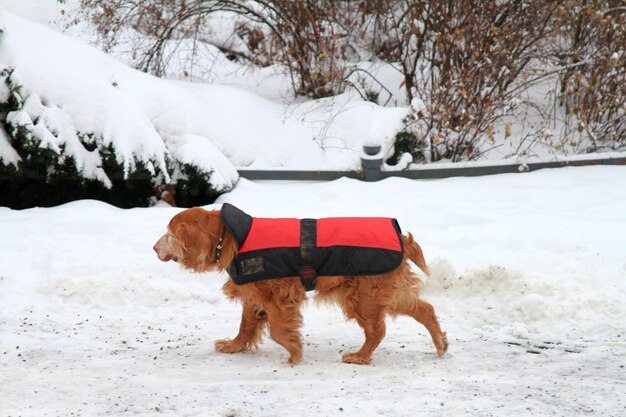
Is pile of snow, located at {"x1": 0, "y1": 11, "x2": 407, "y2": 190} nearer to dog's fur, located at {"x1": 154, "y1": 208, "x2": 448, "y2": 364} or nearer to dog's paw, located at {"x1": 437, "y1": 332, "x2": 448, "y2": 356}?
dog's fur, located at {"x1": 154, "y1": 208, "x2": 448, "y2": 364}

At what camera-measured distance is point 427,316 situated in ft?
16.6

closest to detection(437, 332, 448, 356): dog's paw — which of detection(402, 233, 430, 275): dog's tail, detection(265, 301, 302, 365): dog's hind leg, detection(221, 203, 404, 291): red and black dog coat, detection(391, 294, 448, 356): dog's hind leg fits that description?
detection(391, 294, 448, 356): dog's hind leg

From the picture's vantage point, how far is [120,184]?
782cm

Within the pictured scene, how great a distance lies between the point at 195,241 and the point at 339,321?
160 cm

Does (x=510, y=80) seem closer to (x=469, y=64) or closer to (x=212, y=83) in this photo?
(x=469, y=64)

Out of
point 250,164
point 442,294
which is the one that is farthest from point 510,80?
point 442,294

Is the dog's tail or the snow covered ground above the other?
the dog's tail

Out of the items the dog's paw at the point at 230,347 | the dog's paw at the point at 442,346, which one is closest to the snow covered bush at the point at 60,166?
the dog's paw at the point at 230,347

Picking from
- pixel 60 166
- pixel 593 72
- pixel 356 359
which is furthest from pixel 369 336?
pixel 593 72

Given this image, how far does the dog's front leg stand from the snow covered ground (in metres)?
0.08

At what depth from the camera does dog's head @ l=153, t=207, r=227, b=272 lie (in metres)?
4.80

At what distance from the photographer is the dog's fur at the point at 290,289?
4.83 metres

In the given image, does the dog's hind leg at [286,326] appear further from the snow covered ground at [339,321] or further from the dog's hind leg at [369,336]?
the dog's hind leg at [369,336]

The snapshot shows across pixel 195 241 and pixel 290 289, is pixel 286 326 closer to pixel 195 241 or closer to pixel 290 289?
pixel 290 289
